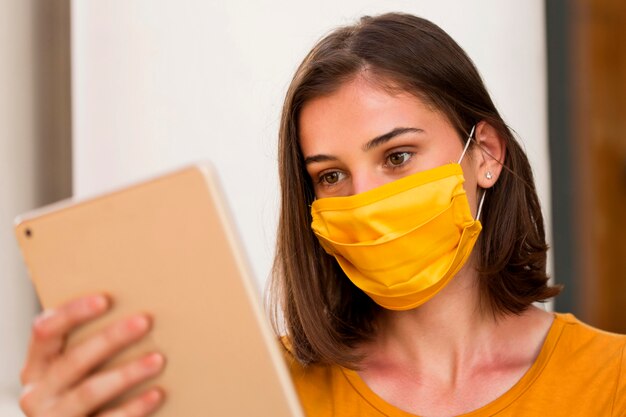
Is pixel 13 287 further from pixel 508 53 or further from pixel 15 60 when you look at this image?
pixel 508 53

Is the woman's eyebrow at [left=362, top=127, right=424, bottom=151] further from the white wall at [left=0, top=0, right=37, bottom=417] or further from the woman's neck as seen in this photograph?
the white wall at [left=0, top=0, right=37, bottom=417]

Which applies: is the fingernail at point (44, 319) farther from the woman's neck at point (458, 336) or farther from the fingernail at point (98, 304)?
the woman's neck at point (458, 336)

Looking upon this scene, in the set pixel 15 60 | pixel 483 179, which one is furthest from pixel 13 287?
pixel 483 179

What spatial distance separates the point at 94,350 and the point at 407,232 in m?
0.63

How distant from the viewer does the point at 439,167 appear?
1415 mm

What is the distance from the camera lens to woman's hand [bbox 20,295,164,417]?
871 mm

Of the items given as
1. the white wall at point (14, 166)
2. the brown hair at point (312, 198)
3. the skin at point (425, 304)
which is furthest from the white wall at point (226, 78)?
the skin at point (425, 304)

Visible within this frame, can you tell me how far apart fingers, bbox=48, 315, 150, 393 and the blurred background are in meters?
1.22

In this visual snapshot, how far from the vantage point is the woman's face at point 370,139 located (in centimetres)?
140

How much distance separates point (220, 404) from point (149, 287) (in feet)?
0.46

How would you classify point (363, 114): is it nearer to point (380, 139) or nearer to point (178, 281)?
point (380, 139)

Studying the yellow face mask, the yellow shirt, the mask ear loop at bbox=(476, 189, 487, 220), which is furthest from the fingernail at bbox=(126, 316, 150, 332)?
the mask ear loop at bbox=(476, 189, 487, 220)

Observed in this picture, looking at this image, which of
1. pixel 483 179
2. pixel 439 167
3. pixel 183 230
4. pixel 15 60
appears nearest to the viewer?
pixel 183 230

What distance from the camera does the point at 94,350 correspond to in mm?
878
